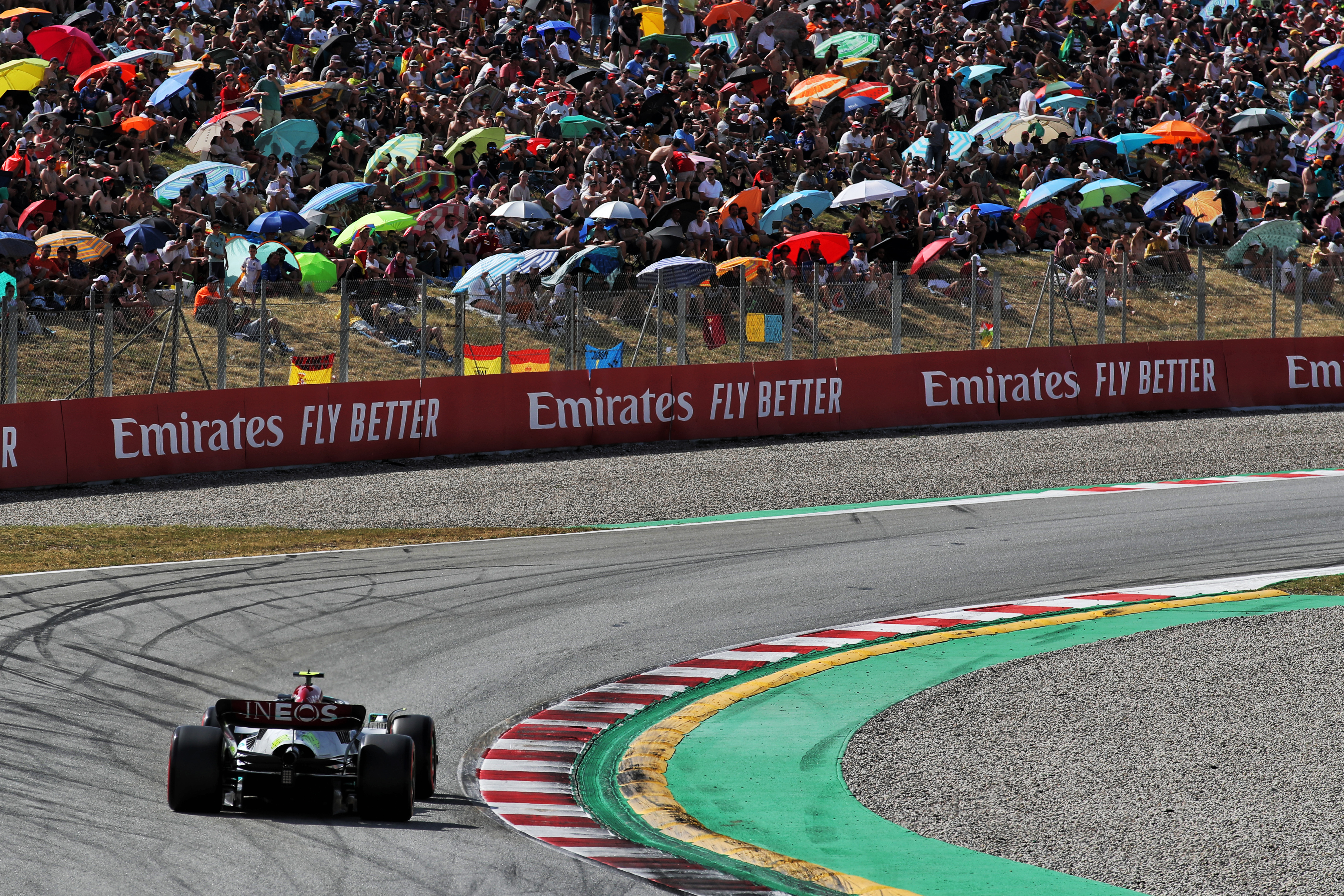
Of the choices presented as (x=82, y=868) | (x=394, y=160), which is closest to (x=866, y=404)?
(x=394, y=160)

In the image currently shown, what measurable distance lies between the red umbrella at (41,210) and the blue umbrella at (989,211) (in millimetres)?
13721

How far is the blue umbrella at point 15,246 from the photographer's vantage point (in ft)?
61.1

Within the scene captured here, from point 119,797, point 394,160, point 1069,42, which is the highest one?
point 1069,42

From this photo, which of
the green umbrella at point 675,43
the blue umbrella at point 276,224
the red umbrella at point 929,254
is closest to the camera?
the blue umbrella at point 276,224

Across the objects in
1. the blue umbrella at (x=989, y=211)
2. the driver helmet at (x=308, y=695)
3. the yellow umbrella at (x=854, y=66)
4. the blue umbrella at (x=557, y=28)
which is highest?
the blue umbrella at (x=557, y=28)

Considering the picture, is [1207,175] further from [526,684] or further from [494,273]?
[526,684]

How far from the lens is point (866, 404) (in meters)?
20.8

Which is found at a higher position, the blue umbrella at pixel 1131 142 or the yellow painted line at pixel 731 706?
the blue umbrella at pixel 1131 142

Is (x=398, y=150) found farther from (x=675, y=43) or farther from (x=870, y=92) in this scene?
(x=870, y=92)

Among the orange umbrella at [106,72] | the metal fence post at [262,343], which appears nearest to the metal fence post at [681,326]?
the metal fence post at [262,343]

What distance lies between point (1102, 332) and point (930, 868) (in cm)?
1664

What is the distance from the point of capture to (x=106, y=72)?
987 inches

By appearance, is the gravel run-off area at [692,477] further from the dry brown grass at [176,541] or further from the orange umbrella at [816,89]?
the orange umbrella at [816,89]

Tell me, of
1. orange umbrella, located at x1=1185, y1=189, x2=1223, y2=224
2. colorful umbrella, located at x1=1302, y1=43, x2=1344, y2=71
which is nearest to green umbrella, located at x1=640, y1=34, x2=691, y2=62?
orange umbrella, located at x1=1185, y1=189, x2=1223, y2=224
